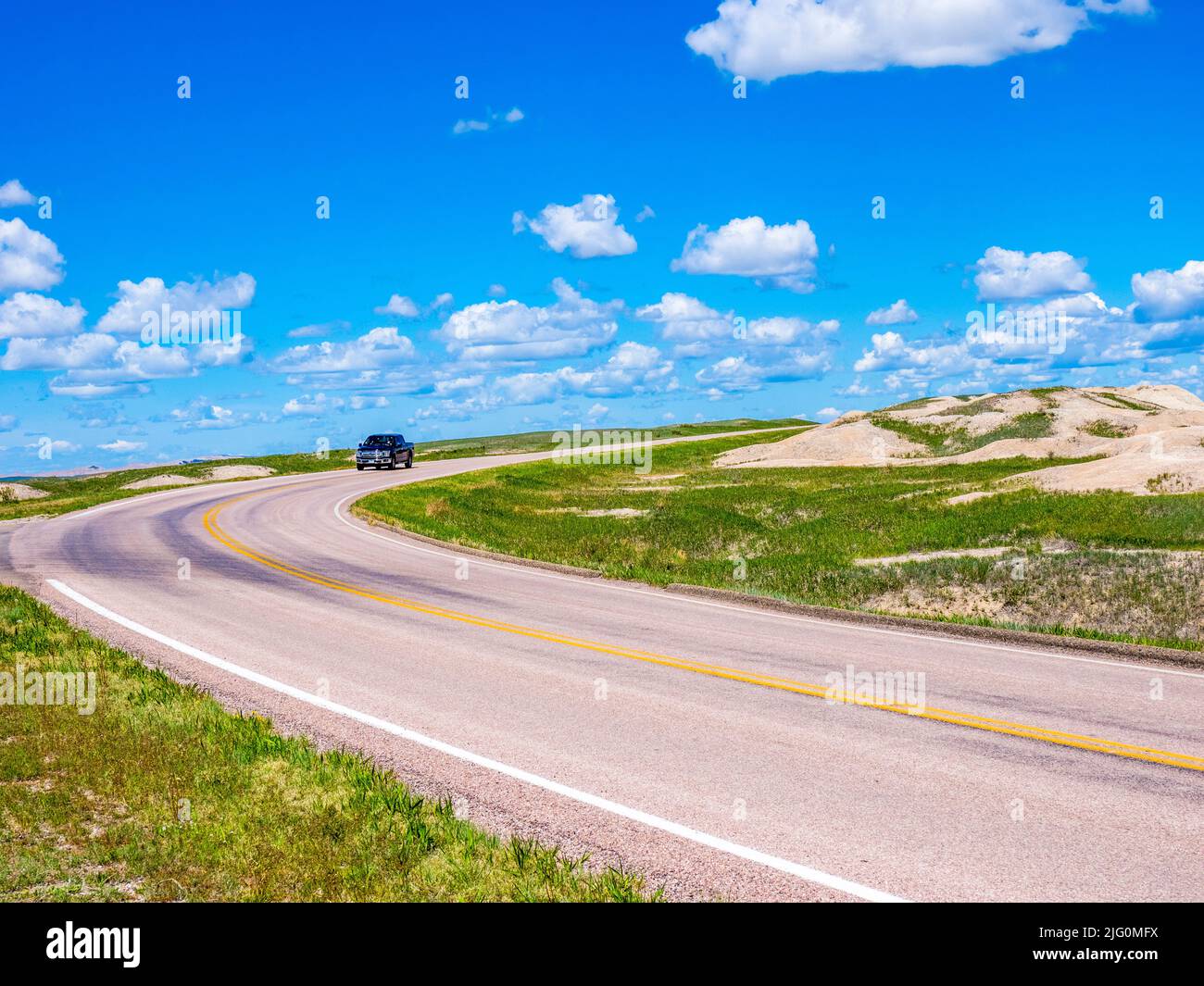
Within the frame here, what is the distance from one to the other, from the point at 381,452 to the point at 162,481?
13.0 metres

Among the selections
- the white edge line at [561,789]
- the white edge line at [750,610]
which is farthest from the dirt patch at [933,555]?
the white edge line at [561,789]

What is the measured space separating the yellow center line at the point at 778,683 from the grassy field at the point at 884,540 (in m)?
5.54

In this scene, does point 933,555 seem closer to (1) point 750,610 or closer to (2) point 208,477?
(1) point 750,610

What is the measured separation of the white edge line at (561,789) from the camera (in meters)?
6.02

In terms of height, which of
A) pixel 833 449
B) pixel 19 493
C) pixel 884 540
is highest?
pixel 833 449

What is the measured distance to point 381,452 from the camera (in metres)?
60.3

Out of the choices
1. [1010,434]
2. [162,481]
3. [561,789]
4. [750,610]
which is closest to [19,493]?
[162,481]

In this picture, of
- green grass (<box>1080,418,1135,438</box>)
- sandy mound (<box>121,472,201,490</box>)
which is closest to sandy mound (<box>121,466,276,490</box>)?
sandy mound (<box>121,472,201,490</box>)

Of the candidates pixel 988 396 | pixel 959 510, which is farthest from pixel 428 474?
pixel 988 396

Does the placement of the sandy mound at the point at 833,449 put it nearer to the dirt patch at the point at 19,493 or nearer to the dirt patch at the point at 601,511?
the dirt patch at the point at 601,511

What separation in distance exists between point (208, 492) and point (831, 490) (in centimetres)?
2987

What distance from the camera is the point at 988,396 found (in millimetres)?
88062

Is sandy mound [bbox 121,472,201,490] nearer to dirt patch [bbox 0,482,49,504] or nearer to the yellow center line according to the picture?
dirt patch [bbox 0,482,49,504]

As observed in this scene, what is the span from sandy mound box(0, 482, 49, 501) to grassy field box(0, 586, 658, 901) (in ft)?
157
